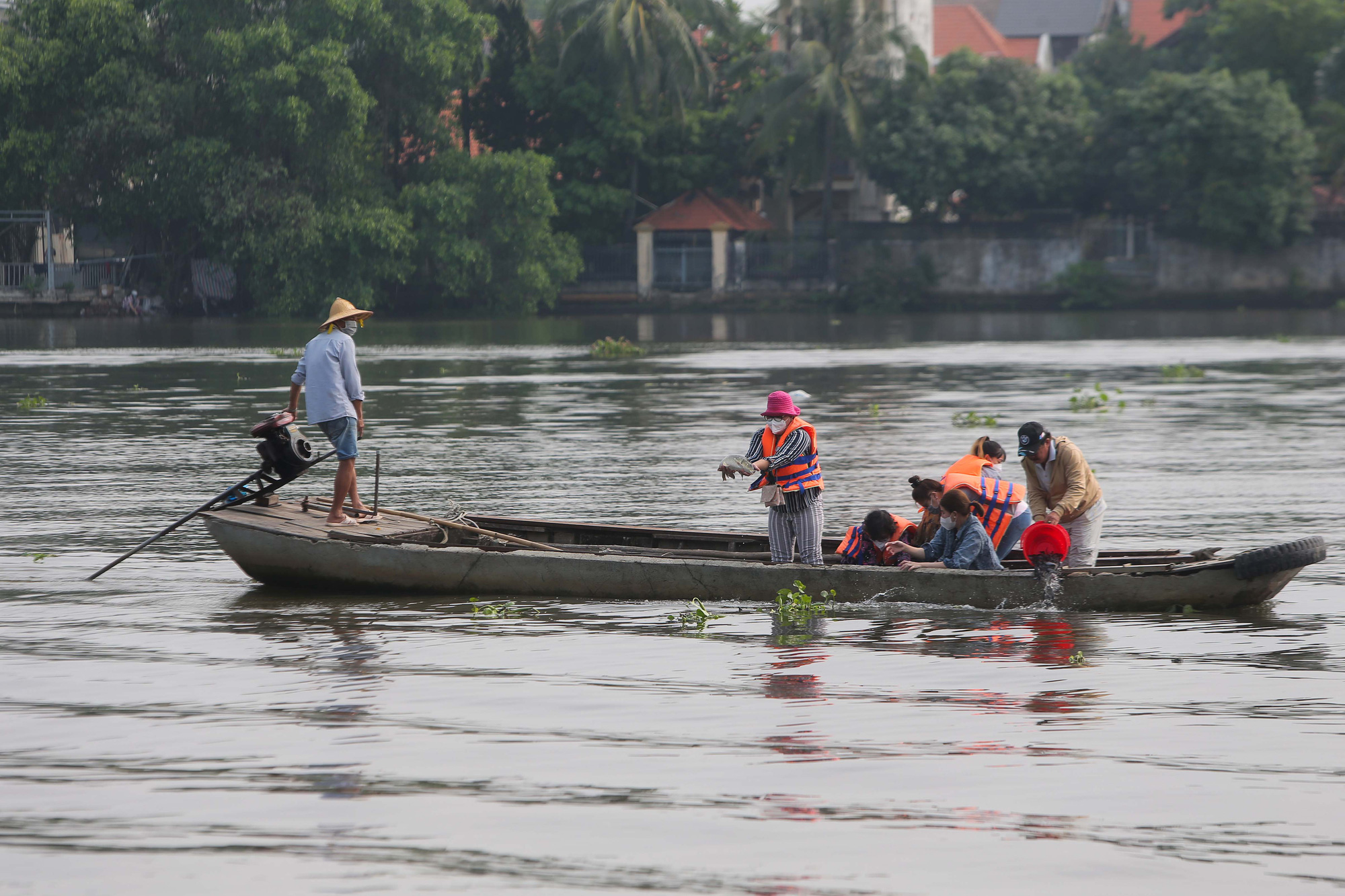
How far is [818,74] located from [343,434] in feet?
145

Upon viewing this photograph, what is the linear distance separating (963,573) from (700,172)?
4839 cm

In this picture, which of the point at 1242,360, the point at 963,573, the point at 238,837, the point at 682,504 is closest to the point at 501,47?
the point at 1242,360

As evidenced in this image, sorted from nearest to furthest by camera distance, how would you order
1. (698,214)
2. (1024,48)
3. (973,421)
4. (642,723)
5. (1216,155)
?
1. (642,723)
2. (973,421)
3. (1216,155)
4. (698,214)
5. (1024,48)

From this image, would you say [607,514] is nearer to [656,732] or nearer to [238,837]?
[656,732]

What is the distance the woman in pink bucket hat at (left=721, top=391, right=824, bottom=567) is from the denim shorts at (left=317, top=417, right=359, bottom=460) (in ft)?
9.34

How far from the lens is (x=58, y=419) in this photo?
22969 millimetres

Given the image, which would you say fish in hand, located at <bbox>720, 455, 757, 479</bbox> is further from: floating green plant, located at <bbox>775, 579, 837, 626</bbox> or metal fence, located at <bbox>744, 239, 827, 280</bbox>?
metal fence, located at <bbox>744, 239, 827, 280</bbox>

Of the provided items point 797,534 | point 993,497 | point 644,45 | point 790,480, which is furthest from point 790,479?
point 644,45

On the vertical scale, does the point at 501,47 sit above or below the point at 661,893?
above

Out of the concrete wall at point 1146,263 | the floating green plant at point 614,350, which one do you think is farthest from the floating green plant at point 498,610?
the concrete wall at point 1146,263

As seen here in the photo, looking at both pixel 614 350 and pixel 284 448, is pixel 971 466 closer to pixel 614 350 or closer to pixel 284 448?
pixel 284 448

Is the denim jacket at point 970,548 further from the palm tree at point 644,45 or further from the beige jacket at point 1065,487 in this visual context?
the palm tree at point 644,45

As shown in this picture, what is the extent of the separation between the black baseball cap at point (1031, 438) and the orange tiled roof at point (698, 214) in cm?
4757

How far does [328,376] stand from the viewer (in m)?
11.4
